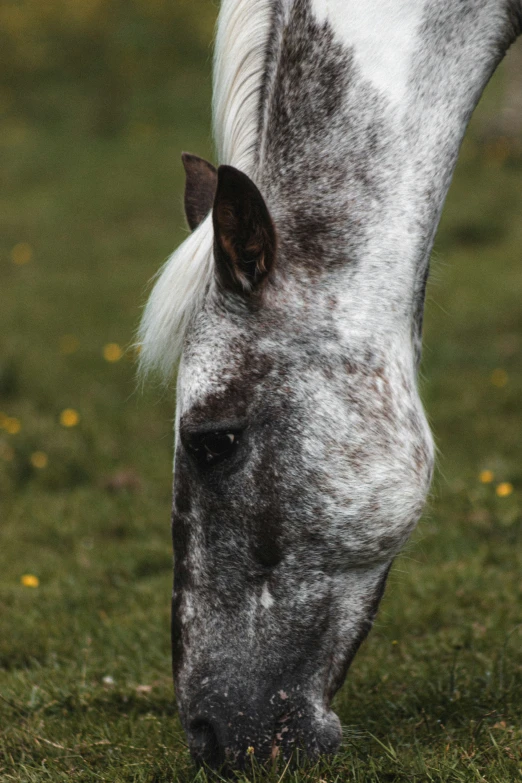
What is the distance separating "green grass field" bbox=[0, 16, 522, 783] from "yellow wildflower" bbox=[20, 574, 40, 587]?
15mm

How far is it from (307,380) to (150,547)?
2.36 meters

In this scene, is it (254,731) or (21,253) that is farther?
(21,253)

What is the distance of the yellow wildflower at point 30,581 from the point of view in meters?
4.08

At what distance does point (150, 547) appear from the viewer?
4.51 metres

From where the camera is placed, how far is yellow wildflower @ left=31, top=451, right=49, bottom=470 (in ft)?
18.1

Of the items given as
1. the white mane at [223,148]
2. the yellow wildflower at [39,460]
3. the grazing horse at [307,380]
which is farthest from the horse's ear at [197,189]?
the yellow wildflower at [39,460]

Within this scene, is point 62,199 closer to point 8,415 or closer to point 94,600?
point 8,415

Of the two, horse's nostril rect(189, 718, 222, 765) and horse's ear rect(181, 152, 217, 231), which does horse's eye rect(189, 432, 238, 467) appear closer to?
horse's nostril rect(189, 718, 222, 765)

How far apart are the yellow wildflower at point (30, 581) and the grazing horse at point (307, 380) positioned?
1794mm

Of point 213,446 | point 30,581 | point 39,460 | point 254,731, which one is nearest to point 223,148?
point 213,446

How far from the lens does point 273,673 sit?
238 centimetres

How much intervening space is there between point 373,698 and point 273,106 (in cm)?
186

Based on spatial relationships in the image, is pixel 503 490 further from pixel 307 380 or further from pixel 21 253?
pixel 21 253

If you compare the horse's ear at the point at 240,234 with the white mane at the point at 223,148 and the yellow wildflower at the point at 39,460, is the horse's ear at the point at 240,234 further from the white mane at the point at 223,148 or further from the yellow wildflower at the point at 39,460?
the yellow wildflower at the point at 39,460
